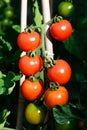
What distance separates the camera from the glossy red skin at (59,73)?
1562 millimetres

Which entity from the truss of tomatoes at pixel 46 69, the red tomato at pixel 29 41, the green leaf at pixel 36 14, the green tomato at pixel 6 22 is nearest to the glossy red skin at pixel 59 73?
the truss of tomatoes at pixel 46 69

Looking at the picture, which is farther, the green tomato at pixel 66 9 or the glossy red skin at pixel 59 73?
the green tomato at pixel 66 9

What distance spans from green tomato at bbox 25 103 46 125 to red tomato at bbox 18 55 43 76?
130 mm

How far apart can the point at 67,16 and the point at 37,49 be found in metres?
0.21

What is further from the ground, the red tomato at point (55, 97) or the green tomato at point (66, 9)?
the green tomato at point (66, 9)

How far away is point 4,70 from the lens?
191 centimetres

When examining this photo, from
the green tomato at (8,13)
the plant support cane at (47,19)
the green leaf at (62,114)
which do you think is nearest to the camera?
the green leaf at (62,114)

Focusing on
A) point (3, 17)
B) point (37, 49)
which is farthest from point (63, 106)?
point (3, 17)

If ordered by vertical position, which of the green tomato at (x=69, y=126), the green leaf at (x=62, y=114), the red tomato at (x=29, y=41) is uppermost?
the red tomato at (x=29, y=41)

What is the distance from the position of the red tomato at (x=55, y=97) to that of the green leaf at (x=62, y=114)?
0.03 metres

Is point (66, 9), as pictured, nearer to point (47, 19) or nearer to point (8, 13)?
point (47, 19)

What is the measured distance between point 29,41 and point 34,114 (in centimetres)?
27

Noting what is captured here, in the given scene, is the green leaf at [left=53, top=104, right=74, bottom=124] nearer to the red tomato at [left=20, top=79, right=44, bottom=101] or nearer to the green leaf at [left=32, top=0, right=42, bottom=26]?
the red tomato at [left=20, top=79, right=44, bottom=101]

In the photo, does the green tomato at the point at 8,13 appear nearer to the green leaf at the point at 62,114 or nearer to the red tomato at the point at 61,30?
the red tomato at the point at 61,30
